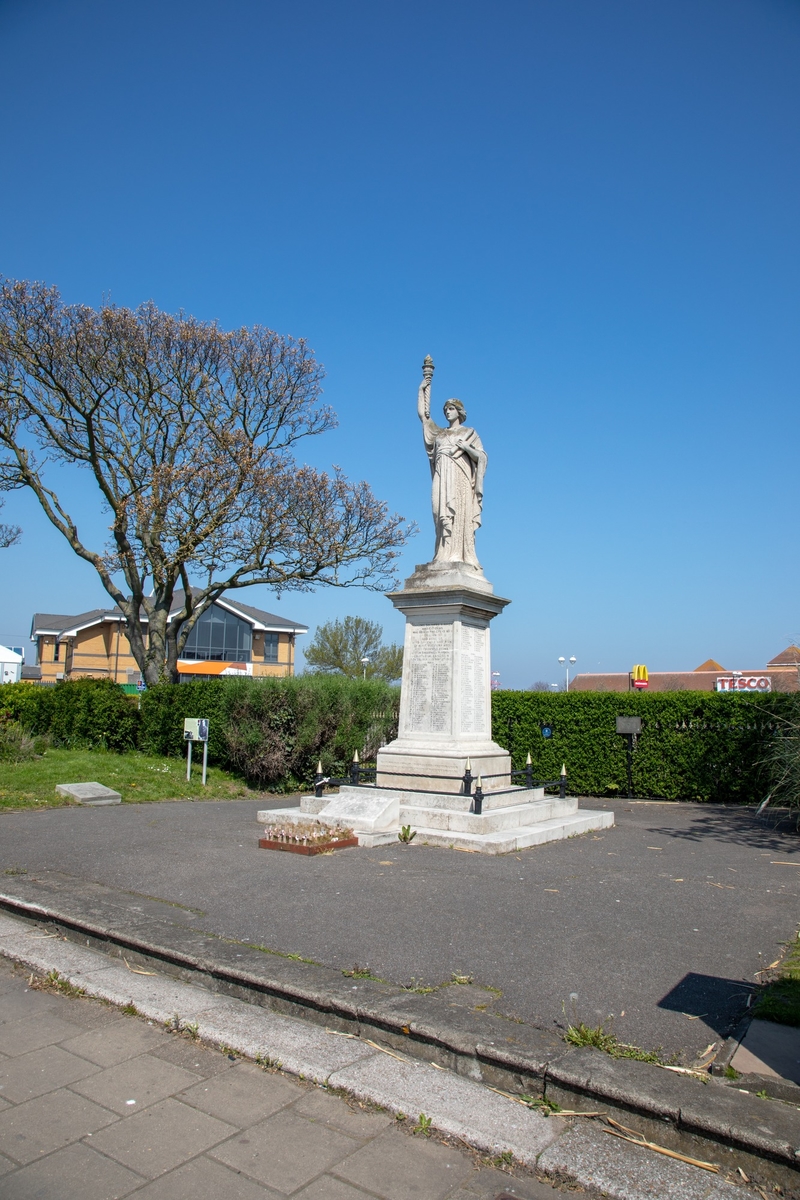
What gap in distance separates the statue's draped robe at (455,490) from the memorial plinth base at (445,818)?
3466 mm

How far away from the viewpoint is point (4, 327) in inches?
776

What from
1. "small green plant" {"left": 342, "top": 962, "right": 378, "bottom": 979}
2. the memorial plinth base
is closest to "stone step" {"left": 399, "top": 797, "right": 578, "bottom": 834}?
the memorial plinth base

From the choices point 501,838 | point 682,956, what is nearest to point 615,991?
point 682,956

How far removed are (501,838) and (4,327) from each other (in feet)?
60.5

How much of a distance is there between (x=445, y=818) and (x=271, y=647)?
53.7 m

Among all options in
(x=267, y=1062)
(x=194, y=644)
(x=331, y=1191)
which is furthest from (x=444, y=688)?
(x=194, y=644)

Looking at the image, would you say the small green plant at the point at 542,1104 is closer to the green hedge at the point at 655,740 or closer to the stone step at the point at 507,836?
the stone step at the point at 507,836

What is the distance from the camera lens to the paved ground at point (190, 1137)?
2.65m

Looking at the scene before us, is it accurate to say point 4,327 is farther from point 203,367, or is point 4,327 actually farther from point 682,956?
point 682,956

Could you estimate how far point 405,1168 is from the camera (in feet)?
9.09

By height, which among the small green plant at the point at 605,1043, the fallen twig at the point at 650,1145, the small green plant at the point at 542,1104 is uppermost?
the small green plant at the point at 605,1043

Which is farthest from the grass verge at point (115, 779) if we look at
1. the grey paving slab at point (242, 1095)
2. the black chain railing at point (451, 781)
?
the grey paving slab at point (242, 1095)

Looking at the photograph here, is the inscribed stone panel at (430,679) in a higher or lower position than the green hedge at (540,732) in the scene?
higher

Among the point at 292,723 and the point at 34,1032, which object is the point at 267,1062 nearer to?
the point at 34,1032
